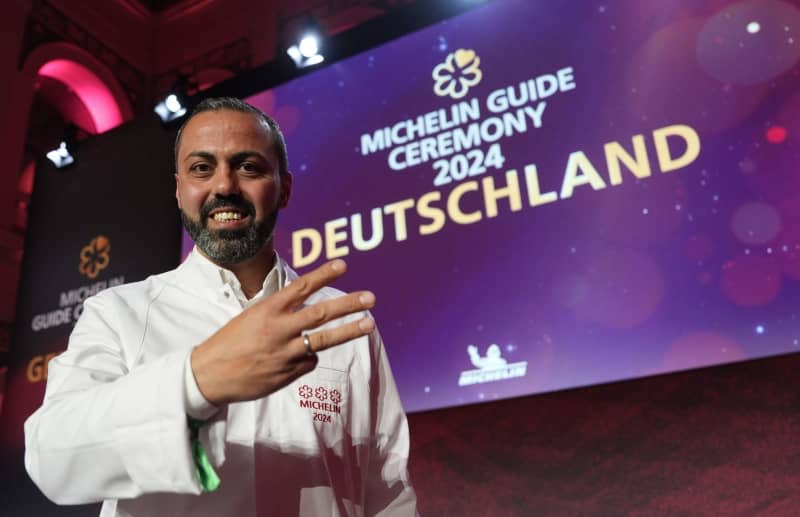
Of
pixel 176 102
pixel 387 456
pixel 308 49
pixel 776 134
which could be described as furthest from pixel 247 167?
pixel 176 102

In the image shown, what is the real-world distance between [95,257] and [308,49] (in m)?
1.70

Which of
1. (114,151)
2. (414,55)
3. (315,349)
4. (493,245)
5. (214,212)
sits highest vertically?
(114,151)

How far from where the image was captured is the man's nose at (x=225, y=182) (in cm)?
93

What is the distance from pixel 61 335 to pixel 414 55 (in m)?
2.41

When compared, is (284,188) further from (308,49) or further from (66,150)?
(66,150)

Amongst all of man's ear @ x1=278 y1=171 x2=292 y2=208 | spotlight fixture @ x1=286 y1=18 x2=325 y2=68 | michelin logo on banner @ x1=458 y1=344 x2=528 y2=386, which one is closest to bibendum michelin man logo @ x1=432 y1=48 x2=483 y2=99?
spotlight fixture @ x1=286 y1=18 x2=325 y2=68

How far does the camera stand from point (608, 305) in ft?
6.51

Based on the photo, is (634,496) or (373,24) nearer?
(634,496)

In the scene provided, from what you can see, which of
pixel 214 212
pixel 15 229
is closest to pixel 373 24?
pixel 214 212

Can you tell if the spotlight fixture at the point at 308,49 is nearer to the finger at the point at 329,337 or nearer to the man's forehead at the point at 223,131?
the man's forehead at the point at 223,131

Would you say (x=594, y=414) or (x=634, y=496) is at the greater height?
(x=594, y=414)

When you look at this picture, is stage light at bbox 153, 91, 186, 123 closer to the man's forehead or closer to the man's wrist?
the man's forehead

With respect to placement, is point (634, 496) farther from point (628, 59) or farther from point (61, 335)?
point (61, 335)

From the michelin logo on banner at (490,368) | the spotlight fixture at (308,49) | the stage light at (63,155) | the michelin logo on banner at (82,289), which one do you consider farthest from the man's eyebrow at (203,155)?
the stage light at (63,155)
